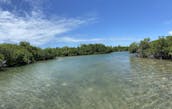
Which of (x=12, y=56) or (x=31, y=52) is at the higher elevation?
(x=31, y=52)

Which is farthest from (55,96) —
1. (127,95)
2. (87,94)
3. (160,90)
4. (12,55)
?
(12,55)

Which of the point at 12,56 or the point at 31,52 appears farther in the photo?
the point at 31,52

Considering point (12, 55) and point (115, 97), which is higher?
point (12, 55)

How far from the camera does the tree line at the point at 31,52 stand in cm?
4025

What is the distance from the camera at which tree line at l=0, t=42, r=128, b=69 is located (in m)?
40.2

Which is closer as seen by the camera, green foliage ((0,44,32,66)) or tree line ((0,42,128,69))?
green foliage ((0,44,32,66))

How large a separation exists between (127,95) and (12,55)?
36.3 metres

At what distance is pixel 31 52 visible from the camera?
58.8 m

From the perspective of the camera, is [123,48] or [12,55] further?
[123,48]

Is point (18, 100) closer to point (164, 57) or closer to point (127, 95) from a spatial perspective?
point (127, 95)

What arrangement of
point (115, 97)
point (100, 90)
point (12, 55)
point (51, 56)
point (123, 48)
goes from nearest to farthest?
point (115, 97) < point (100, 90) < point (12, 55) < point (51, 56) < point (123, 48)

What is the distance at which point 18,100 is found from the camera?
38.7ft

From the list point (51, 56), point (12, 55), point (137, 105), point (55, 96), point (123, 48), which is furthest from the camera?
point (123, 48)

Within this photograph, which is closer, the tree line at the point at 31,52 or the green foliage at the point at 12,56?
the green foliage at the point at 12,56
